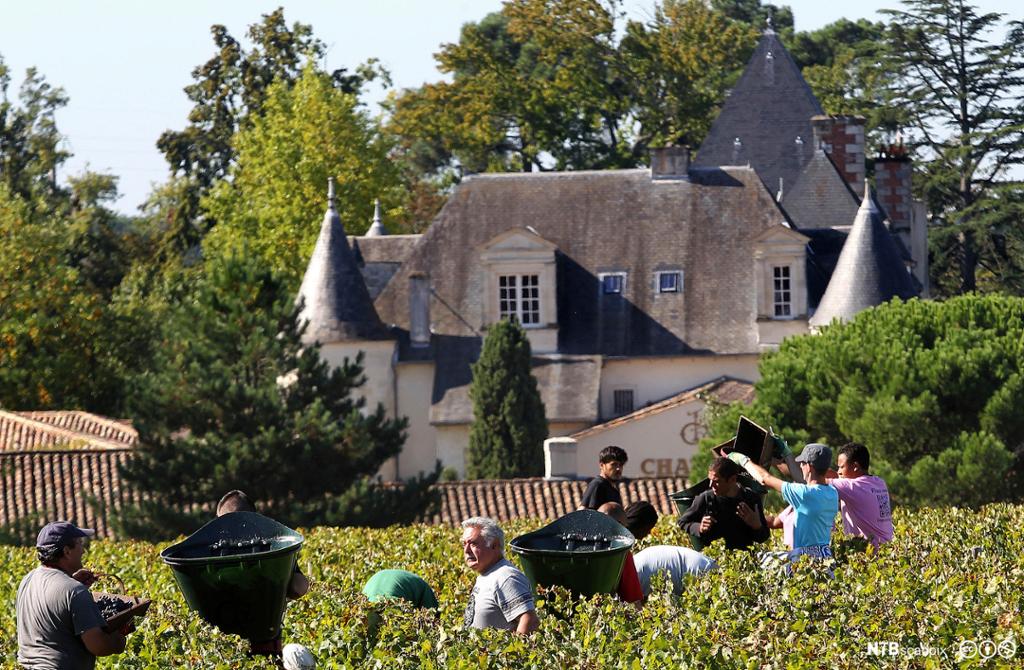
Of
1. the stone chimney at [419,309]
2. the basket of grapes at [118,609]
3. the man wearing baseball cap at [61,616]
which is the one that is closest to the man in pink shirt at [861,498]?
the basket of grapes at [118,609]

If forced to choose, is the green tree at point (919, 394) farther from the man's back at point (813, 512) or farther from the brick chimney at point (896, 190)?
the man's back at point (813, 512)

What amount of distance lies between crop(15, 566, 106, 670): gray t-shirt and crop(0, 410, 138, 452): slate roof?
3586 centimetres

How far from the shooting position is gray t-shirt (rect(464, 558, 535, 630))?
35.9 ft

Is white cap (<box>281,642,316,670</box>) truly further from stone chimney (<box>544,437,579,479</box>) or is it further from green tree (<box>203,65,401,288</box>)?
green tree (<box>203,65,401,288</box>)

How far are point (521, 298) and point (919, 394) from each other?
18.4 metres

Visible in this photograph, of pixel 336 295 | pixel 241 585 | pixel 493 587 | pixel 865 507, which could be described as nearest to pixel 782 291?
pixel 336 295

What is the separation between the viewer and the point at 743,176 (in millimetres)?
58000

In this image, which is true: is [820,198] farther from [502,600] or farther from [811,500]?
[502,600]

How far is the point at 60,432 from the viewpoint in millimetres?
50562

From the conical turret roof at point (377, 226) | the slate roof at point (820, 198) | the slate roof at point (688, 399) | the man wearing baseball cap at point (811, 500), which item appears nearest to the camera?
the man wearing baseball cap at point (811, 500)

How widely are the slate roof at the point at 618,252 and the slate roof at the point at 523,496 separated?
1297cm

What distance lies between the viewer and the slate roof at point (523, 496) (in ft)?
133

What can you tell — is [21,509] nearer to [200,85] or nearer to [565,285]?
[565,285]

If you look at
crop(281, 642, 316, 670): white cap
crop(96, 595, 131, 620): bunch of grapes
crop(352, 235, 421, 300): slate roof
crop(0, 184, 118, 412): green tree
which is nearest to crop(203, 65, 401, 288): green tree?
crop(0, 184, 118, 412): green tree
